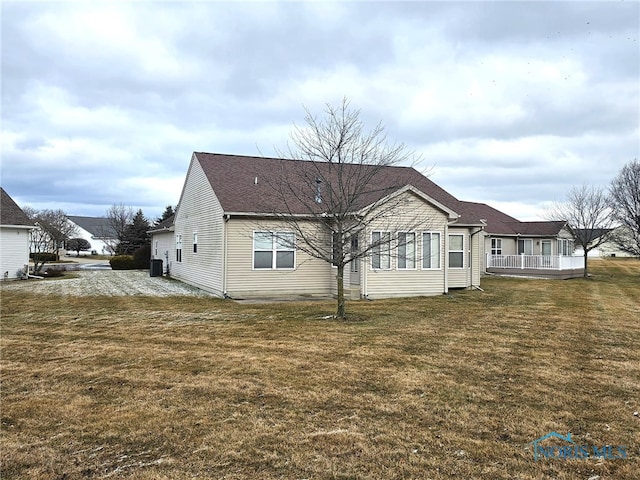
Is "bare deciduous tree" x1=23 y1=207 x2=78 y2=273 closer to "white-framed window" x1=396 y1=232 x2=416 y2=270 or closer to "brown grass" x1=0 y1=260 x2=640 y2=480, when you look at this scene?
"white-framed window" x1=396 y1=232 x2=416 y2=270

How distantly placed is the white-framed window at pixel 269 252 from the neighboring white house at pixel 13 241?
41.5ft

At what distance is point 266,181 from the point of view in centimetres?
1833

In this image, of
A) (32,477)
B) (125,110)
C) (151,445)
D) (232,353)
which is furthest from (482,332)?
(125,110)

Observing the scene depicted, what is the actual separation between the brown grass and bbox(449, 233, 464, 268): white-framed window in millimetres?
8244

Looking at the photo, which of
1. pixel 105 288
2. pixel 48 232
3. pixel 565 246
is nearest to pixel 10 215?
pixel 105 288

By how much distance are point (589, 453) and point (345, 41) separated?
11.9 metres

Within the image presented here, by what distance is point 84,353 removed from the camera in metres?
7.91

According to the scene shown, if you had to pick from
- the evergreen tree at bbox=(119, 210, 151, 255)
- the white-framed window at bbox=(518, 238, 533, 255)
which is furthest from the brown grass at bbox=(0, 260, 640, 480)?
the evergreen tree at bbox=(119, 210, 151, 255)

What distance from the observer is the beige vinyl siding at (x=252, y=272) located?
16609 mm

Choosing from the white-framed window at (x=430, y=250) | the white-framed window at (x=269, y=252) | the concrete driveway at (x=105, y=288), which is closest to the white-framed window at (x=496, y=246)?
the white-framed window at (x=430, y=250)

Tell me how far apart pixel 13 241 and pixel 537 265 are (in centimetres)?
2967

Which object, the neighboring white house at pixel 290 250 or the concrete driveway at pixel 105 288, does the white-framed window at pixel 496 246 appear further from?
the concrete driveway at pixel 105 288

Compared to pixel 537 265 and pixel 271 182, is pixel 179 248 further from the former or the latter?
pixel 537 265

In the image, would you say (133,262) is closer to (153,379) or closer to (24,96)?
(24,96)
